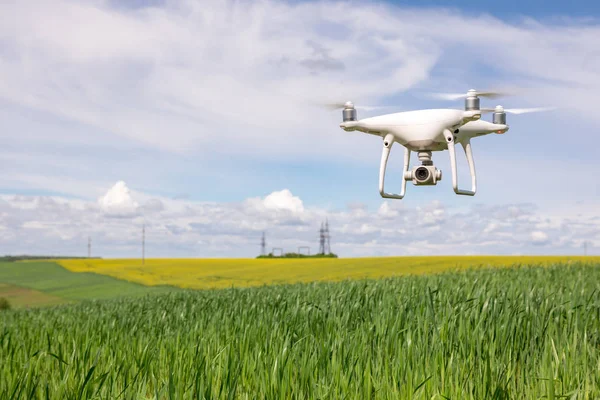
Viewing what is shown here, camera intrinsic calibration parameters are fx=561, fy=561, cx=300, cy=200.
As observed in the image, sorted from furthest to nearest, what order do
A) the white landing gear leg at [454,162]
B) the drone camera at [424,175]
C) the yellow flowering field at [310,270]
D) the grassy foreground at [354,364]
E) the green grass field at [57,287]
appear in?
the green grass field at [57,287] < the yellow flowering field at [310,270] < the grassy foreground at [354,364] < the drone camera at [424,175] < the white landing gear leg at [454,162]

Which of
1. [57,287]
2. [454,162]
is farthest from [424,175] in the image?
[57,287]

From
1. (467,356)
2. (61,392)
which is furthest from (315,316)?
(61,392)

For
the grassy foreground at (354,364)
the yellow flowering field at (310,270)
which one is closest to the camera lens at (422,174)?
the grassy foreground at (354,364)

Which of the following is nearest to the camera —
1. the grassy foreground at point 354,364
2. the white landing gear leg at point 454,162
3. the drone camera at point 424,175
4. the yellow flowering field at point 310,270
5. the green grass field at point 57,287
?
the white landing gear leg at point 454,162

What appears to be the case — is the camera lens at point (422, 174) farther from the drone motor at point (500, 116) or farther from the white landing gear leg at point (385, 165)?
the drone motor at point (500, 116)

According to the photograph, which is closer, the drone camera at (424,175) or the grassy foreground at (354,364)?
the drone camera at (424,175)

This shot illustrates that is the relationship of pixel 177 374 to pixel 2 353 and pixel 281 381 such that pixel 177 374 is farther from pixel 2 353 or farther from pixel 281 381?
pixel 2 353

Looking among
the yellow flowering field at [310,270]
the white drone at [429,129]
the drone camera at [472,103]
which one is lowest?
the yellow flowering field at [310,270]

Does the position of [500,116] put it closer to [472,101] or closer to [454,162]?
[472,101]
